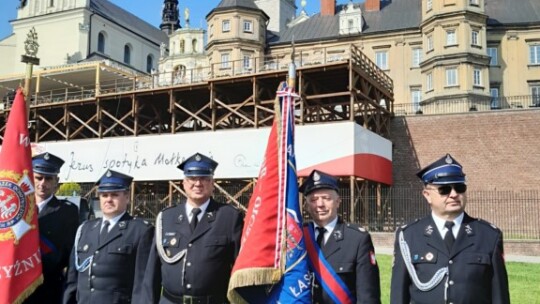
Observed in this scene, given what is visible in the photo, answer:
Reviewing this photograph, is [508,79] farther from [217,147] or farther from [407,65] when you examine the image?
[217,147]

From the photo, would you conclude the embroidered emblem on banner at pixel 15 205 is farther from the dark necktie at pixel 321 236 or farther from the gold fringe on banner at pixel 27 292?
the dark necktie at pixel 321 236

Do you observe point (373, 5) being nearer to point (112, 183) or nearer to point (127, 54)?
point (127, 54)

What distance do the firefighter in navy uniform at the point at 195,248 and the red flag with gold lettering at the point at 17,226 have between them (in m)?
1.23

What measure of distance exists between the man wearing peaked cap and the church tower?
77076 mm

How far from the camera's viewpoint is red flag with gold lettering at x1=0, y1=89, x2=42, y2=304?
4.95 m

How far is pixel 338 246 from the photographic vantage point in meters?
4.25

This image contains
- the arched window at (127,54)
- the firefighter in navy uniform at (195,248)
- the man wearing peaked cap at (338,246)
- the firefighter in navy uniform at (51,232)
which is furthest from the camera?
the arched window at (127,54)

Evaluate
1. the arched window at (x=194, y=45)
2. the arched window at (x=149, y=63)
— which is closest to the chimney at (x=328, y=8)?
the arched window at (x=194, y=45)

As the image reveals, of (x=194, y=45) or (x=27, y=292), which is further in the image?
(x=194, y=45)

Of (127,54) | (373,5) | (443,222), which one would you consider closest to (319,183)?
(443,222)

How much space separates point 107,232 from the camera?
16.3ft

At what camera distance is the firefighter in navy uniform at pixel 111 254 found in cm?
479

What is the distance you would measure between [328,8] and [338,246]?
149ft

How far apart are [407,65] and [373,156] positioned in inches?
727
